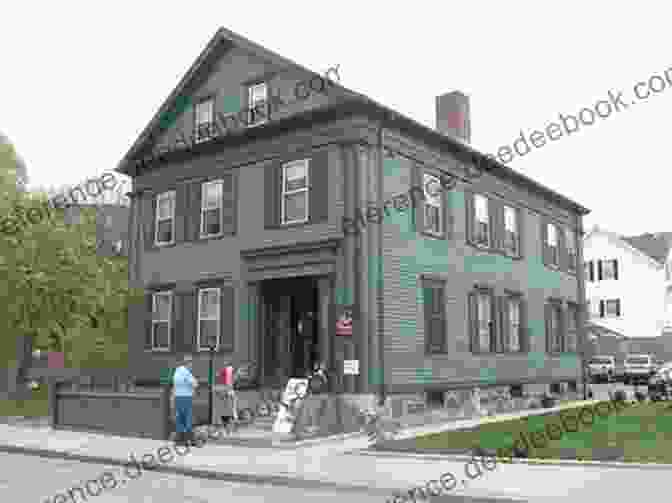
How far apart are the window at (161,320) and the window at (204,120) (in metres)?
4.91

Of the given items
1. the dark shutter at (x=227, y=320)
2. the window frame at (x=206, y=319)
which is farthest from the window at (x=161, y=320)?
the dark shutter at (x=227, y=320)

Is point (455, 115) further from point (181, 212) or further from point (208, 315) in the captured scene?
point (208, 315)

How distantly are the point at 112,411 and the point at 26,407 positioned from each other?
33.7ft

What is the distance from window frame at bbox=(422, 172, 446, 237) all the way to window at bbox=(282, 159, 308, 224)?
11.3 ft

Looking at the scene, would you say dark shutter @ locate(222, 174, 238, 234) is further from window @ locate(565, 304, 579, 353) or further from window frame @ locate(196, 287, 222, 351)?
window @ locate(565, 304, 579, 353)

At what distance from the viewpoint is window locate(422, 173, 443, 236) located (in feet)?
72.4

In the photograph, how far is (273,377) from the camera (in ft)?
68.8

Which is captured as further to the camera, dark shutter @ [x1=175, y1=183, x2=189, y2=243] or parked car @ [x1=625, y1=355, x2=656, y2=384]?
parked car @ [x1=625, y1=355, x2=656, y2=384]

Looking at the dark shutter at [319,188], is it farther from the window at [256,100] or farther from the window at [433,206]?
the window at [433,206]

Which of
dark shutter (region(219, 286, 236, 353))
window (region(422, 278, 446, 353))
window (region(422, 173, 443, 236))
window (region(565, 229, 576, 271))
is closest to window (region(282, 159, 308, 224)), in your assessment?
dark shutter (region(219, 286, 236, 353))

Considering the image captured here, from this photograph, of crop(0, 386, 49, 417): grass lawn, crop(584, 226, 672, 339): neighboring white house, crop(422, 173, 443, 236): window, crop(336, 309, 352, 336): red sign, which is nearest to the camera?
crop(336, 309, 352, 336): red sign

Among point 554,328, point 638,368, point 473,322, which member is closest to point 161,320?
point 473,322

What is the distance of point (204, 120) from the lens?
23.6 meters

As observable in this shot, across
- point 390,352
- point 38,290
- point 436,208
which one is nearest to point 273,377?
point 390,352
